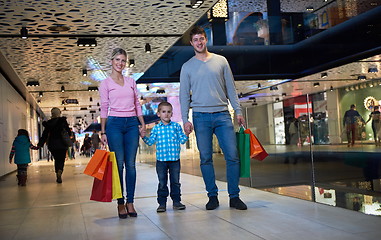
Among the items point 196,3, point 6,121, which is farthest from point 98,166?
point 6,121

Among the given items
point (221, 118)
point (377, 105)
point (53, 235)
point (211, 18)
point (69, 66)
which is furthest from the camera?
point (211, 18)

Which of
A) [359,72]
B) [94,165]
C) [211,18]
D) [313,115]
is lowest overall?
[94,165]

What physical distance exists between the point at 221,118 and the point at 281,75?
14754mm

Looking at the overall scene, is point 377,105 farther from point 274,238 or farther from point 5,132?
point 5,132

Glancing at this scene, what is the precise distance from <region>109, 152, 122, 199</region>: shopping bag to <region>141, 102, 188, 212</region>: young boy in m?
0.37

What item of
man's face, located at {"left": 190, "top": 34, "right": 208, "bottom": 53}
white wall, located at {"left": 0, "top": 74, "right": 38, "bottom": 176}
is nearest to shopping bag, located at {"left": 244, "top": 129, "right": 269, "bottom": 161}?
man's face, located at {"left": 190, "top": 34, "right": 208, "bottom": 53}

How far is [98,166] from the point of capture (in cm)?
371

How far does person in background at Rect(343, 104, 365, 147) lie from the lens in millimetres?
4746

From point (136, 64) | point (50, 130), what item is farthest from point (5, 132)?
point (50, 130)

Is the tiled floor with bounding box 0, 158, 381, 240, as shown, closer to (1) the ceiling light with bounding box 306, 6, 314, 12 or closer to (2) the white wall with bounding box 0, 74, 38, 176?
(2) the white wall with bounding box 0, 74, 38, 176

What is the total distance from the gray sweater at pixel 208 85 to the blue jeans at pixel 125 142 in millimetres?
459

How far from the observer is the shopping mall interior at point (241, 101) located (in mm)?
3373

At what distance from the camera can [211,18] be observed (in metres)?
14.4

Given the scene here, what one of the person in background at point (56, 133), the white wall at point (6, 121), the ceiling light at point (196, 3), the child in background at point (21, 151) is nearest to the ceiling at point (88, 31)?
the ceiling light at point (196, 3)
